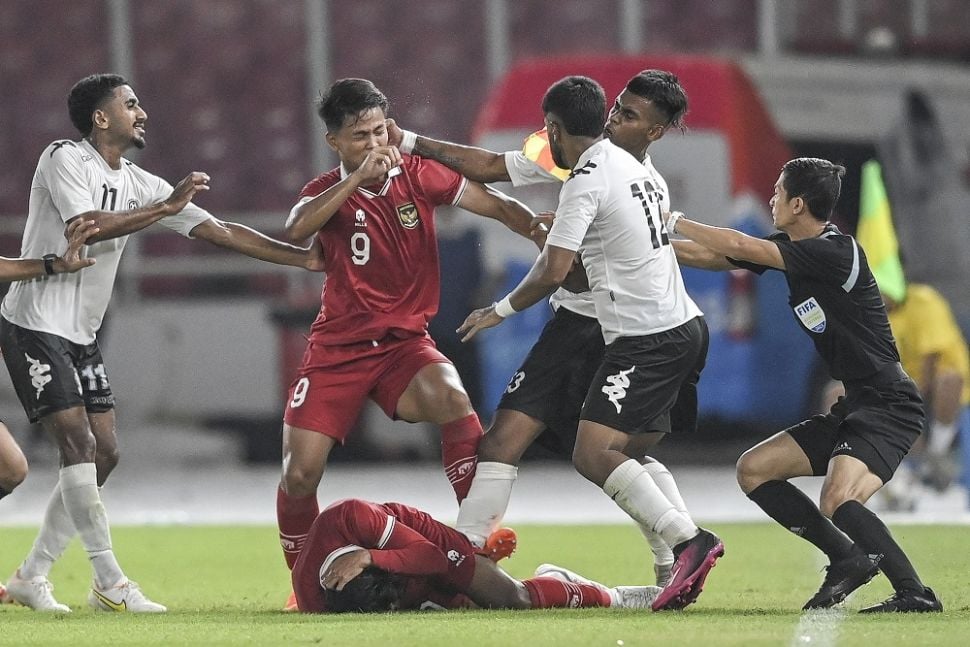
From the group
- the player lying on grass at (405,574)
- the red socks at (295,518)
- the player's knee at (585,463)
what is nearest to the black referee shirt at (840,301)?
the player's knee at (585,463)

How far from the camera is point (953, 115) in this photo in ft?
50.4

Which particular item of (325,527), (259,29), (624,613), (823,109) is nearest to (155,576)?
(325,527)

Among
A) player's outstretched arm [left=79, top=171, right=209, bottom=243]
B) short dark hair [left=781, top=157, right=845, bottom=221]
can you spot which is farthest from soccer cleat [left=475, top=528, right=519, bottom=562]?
player's outstretched arm [left=79, top=171, right=209, bottom=243]

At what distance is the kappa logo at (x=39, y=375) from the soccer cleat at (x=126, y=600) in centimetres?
86

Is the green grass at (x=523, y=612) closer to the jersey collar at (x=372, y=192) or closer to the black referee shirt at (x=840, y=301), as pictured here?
the black referee shirt at (x=840, y=301)

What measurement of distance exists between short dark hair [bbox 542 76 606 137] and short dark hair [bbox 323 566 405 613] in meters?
1.90

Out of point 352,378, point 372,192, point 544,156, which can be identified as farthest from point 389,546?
point 544,156

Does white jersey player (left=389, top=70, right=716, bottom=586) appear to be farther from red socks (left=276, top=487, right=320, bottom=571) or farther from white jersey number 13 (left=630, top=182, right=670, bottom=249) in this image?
red socks (left=276, top=487, right=320, bottom=571)

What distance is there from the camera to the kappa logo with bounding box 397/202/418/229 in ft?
23.5

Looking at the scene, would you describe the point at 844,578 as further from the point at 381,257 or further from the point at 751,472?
the point at 381,257

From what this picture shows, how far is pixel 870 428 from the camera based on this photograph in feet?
21.4

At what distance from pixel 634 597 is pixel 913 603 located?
1114 millimetres

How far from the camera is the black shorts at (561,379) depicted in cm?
709

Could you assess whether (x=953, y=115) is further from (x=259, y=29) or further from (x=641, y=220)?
(x=641, y=220)
